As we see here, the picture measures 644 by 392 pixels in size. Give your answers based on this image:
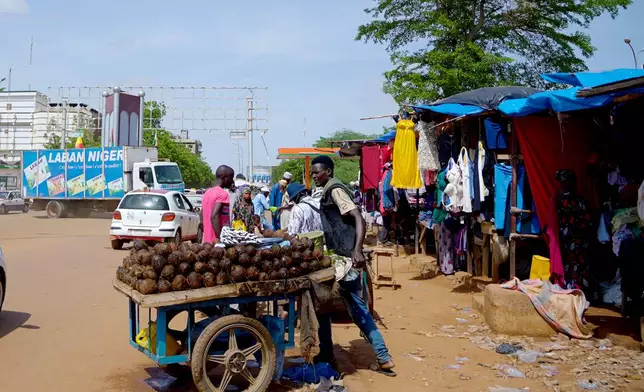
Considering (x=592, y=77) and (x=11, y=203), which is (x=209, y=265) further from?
(x=11, y=203)

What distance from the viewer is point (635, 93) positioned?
5.97 meters

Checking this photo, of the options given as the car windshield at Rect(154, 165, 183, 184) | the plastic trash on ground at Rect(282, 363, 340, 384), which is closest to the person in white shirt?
the plastic trash on ground at Rect(282, 363, 340, 384)

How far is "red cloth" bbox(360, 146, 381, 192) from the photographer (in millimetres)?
16703

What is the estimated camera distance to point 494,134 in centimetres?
907

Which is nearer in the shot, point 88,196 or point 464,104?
point 464,104

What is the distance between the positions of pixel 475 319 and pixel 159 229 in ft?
31.9

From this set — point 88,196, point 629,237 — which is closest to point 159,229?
point 629,237

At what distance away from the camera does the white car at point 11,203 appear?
37938mm

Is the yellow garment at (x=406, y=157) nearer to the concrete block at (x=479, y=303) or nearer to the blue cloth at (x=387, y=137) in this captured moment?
the concrete block at (x=479, y=303)

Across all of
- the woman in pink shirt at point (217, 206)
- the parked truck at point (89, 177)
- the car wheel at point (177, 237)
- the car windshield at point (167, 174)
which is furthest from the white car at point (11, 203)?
the woman in pink shirt at point (217, 206)

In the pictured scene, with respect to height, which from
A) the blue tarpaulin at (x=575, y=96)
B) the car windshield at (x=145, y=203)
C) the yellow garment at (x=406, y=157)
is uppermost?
the blue tarpaulin at (x=575, y=96)

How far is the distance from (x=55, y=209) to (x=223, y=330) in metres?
29.0

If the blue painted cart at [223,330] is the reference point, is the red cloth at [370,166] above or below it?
above

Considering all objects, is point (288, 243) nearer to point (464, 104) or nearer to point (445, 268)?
point (464, 104)
